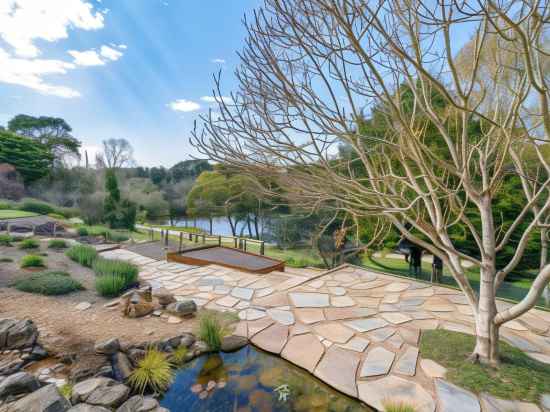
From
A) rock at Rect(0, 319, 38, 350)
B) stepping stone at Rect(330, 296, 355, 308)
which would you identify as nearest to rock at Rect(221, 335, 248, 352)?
stepping stone at Rect(330, 296, 355, 308)

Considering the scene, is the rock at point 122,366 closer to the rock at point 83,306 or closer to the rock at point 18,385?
the rock at point 18,385

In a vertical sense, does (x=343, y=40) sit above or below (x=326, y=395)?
above

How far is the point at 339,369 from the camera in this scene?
8.63ft

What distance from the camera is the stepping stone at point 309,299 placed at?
4086mm

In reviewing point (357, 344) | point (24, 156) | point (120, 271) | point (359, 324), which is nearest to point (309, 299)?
point (359, 324)

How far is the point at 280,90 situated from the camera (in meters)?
2.05

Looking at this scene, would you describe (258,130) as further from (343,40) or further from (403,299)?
(403,299)

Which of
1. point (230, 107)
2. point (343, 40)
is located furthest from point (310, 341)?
point (343, 40)

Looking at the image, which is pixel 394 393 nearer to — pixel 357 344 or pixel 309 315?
pixel 357 344

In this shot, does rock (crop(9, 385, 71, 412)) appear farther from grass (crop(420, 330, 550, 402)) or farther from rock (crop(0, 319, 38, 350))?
grass (crop(420, 330, 550, 402))

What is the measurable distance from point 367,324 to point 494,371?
136cm

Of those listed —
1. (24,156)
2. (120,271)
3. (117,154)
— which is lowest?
(120,271)

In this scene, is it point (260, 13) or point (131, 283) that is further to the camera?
point (131, 283)

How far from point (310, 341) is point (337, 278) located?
2455 millimetres
